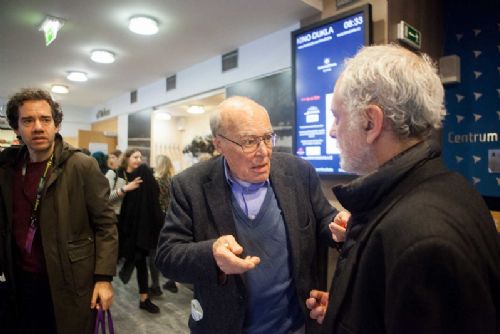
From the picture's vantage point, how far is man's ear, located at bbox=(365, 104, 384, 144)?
0.72 metres

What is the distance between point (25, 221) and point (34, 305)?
1.29ft

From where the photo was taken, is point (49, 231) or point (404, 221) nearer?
point (404, 221)

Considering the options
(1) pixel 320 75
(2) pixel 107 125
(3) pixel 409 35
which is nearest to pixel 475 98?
(3) pixel 409 35

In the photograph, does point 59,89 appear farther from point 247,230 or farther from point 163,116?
point 247,230

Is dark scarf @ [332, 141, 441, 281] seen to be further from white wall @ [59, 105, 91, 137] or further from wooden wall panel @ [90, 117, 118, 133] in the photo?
white wall @ [59, 105, 91, 137]

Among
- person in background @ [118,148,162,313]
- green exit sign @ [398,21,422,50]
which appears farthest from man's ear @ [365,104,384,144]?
person in background @ [118,148,162,313]

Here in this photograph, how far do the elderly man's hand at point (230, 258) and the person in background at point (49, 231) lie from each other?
3.14 feet

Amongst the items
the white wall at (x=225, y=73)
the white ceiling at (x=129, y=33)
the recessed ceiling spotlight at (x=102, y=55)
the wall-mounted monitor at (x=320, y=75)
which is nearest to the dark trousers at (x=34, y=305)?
the wall-mounted monitor at (x=320, y=75)

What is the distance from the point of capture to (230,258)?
873 mm

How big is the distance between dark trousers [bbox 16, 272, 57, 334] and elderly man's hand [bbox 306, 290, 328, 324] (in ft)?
4.02

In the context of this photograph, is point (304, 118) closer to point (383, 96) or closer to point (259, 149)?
point (259, 149)

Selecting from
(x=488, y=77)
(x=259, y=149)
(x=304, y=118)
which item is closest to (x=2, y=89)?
(x=304, y=118)

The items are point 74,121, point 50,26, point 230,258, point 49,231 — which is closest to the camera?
point 230,258

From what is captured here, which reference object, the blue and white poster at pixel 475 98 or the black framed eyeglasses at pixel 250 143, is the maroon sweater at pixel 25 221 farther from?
the blue and white poster at pixel 475 98
